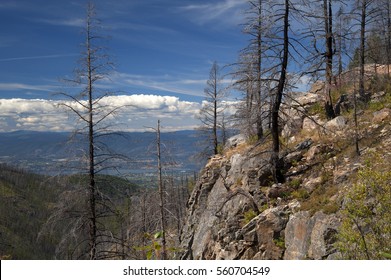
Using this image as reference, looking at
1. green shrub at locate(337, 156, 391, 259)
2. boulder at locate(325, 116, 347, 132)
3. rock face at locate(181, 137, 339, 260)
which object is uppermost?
boulder at locate(325, 116, 347, 132)

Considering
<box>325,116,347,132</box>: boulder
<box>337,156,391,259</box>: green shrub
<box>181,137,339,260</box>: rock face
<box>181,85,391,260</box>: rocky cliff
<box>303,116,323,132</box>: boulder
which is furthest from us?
<box>303,116,323,132</box>: boulder

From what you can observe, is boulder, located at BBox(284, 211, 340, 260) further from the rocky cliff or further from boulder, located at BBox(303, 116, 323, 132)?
boulder, located at BBox(303, 116, 323, 132)

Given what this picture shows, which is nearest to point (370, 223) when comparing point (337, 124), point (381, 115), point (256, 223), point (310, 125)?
point (256, 223)

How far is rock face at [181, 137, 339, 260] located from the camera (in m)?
11.2

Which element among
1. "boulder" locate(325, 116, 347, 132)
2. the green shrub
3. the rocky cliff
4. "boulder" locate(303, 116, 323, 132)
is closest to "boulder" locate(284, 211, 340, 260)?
the rocky cliff

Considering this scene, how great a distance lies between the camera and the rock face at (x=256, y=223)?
11203 mm

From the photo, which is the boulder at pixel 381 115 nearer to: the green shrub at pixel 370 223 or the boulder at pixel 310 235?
the boulder at pixel 310 235

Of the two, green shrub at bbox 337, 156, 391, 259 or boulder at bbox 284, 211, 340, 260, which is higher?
green shrub at bbox 337, 156, 391, 259

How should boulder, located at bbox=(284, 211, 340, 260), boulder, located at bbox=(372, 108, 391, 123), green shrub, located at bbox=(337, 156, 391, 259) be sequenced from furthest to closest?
boulder, located at bbox=(372, 108, 391, 123) < boulder, located at bbox=(284, 211, 340, 260) < green shrub, located at bbox=(337, 156, 391, 259)

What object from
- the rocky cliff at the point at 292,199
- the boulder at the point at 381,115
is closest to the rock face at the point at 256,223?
the rocky cliff at the point at 292,199

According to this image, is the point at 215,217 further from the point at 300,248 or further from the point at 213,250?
the point at 300,248

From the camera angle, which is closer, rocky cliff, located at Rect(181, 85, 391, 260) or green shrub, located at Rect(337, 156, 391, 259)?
green shrub, located at Rect(337, 156, 391, 259)

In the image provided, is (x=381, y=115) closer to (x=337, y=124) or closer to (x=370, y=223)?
(x=337, y=124)
